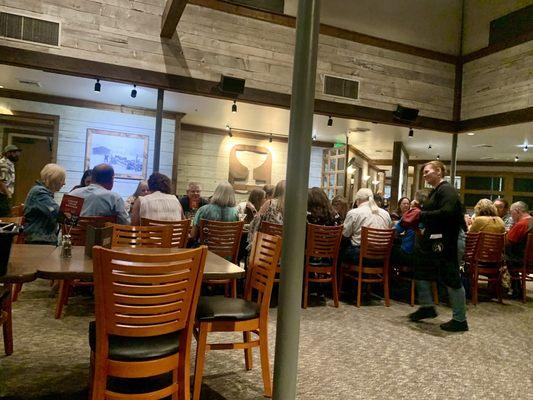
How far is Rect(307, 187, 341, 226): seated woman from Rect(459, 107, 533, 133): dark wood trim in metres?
3.84

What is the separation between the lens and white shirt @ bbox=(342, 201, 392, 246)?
4.68 meters

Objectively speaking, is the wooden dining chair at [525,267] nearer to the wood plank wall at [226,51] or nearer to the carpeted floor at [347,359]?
the carpeted floor at [347,359]

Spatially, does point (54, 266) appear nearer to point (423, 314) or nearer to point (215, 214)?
point (215, 214)

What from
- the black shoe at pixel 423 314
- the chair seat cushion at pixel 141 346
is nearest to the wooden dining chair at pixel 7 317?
the chair seat cushion at pixel 141 346

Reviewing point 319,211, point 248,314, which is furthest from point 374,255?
point 248,314

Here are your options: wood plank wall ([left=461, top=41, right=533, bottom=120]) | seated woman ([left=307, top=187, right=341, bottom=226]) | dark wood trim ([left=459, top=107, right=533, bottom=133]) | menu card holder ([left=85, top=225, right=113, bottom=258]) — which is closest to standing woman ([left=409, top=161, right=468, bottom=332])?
seated woman ([left=307, top=187, right=341, bottom=226])

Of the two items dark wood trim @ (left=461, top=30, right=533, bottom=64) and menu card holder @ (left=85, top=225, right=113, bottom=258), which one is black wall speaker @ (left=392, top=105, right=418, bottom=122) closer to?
dark wood trim @ (left=461, top=30, right=533, bottom=64)

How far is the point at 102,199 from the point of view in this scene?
12.8 feet

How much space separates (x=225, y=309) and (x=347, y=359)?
1.23 m

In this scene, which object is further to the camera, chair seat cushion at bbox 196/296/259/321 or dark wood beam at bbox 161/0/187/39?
dark wood beam at bbox 161/0/187/39

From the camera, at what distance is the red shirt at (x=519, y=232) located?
541 cm

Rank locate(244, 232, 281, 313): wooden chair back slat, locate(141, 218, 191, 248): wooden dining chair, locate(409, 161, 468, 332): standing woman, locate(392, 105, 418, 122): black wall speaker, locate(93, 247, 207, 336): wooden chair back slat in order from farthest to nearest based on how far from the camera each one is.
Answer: locate(392, 105, 418, 122): black wall speaker
locate(409, 161, 468, 332): standing woman
locate(141, 218, 191, 248): wooden dining chair
locate(244, 232, 281, 313): wooden chair back slat
locate(93, 247, 207, 336): wooden chair back slat

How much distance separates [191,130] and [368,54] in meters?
3.95

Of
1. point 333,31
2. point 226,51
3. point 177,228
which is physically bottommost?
point 177,228
